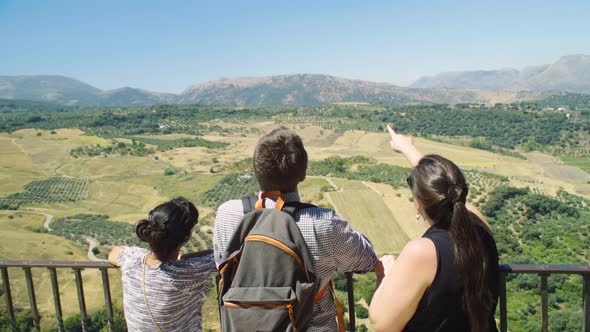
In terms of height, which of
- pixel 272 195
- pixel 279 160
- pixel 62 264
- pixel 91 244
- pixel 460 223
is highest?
pixel 279 160

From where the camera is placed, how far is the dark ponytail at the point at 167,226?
253 cm

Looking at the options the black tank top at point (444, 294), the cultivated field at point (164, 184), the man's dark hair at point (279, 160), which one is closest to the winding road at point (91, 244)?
the cultivated field at point (164, 184)

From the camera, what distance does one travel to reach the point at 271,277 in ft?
6.54

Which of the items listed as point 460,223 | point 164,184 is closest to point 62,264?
point 460,223

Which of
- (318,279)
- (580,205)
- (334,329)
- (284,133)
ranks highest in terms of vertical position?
(284,133)

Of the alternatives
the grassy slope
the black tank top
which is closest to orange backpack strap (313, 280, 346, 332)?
the black tank top

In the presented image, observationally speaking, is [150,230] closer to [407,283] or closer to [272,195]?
[272,195]

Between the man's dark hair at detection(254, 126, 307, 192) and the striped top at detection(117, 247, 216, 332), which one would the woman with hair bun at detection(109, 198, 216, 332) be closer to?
the striped top at detection(117, 247, 216, 332)

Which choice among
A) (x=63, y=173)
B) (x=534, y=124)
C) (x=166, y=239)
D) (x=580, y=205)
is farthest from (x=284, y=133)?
(x=534, y=124)

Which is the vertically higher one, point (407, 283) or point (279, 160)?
point (279, 160)

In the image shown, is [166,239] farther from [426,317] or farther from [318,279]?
[426,317]

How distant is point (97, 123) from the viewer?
Answer: 13562 centimetres

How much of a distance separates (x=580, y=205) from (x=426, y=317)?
211 ft

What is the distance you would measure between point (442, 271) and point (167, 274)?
1.68 meters
